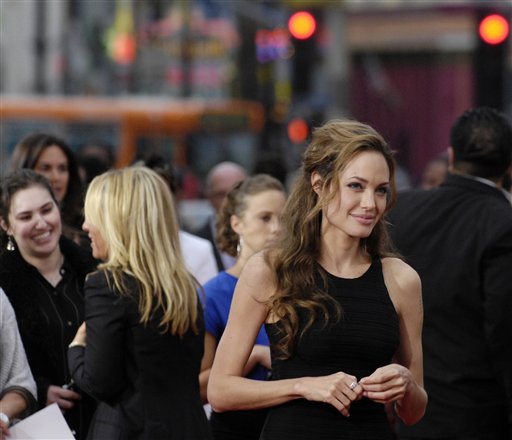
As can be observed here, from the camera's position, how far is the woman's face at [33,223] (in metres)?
5.57

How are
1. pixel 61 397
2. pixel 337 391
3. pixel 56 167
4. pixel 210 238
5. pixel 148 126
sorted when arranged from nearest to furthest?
pixel 337 391, pixel 61 397, pixel 56 167, pixel 210 238, pixel 148 126

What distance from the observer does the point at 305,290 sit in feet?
13.7

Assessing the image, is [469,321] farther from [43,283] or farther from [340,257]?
[43,283]

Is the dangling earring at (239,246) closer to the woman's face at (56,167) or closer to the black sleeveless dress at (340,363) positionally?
the woman's face at (56,167)

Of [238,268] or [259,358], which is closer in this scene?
[259,358]

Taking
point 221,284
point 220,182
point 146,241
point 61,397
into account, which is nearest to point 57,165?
point 221,284

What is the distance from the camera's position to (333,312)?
4.14 metres

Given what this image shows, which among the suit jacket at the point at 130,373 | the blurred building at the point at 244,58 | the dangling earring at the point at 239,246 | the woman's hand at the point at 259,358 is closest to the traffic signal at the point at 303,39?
the blurred building at the point at 244,58

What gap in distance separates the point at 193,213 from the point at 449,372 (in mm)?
13509

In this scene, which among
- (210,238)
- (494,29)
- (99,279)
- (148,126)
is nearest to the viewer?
(99,279)

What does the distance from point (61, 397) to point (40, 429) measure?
1.82ft

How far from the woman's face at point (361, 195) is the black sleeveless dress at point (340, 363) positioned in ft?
0.74

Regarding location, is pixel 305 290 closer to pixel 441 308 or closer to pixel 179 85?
pixel 441 308

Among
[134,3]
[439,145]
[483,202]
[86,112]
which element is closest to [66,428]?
[483,202]
